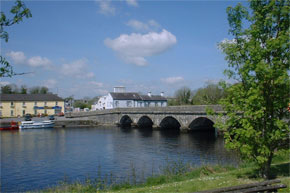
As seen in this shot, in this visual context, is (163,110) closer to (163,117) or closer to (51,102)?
Result: (163,117)

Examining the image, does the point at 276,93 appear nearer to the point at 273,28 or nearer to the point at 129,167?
the point at 273,28

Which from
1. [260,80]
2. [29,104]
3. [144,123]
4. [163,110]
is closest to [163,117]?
[163,110]

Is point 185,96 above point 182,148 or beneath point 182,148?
above

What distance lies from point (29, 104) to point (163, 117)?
49.3 metres

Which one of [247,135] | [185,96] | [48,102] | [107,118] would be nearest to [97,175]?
[247,135]

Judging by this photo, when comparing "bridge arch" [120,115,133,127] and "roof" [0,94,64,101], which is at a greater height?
"roof" [0,94,64,101]

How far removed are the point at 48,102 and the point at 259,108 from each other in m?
81.8

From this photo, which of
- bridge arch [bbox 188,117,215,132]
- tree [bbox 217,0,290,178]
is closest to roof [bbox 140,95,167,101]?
bridge arch [bbox 188,117,215,132]

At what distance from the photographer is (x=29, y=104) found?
8094 cm

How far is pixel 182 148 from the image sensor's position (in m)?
28.6

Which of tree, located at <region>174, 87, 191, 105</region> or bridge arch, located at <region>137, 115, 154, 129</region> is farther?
tree, located at <region>174, 87, 191, 105</region>

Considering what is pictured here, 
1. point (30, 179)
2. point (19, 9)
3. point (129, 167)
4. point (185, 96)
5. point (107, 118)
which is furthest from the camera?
point (185, 96)

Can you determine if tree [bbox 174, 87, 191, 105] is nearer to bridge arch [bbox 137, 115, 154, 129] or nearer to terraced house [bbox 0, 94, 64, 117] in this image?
bridge arch [bbox 137, 115, 154, 129]

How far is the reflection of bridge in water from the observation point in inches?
1643
